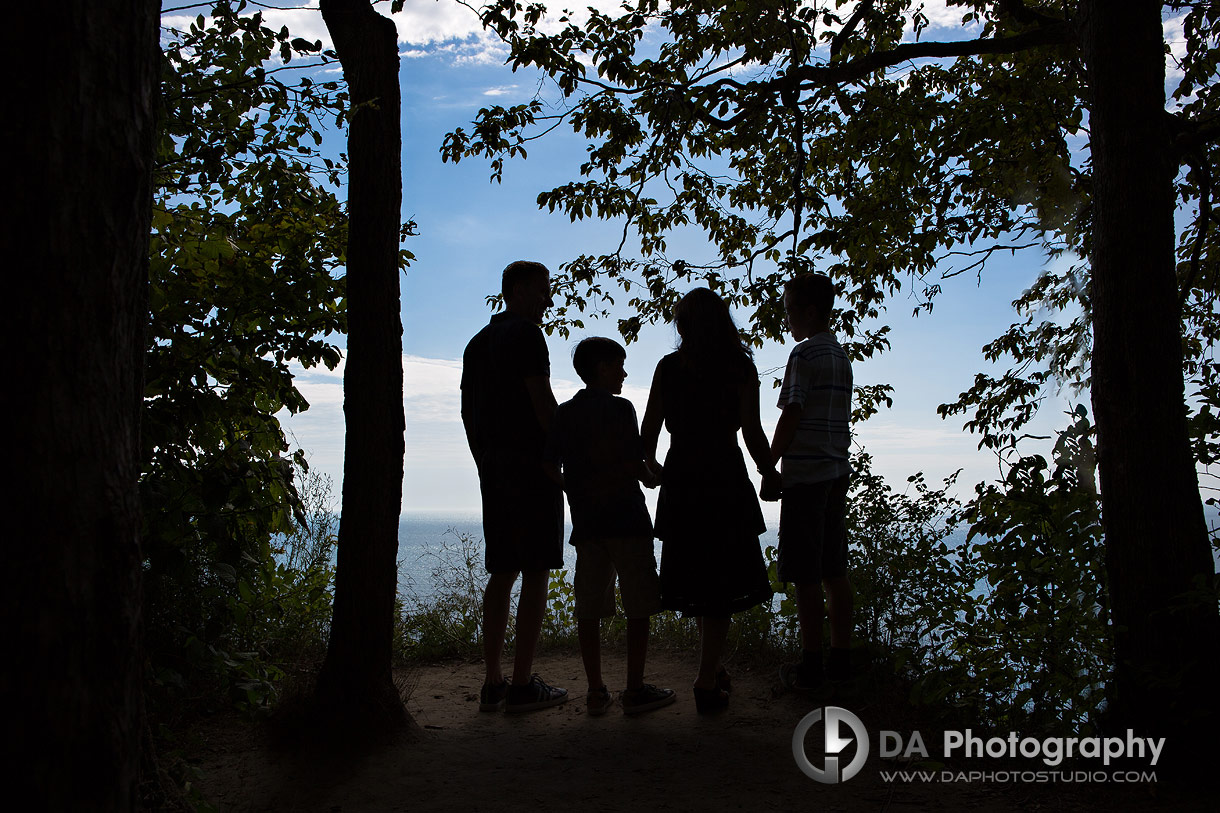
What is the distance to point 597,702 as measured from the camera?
4215 millimetres

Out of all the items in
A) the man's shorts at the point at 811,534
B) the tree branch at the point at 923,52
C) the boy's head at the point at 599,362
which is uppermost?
the tree branch at the point at 923,52

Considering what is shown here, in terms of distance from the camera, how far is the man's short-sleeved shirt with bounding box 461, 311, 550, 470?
4168 millimetres

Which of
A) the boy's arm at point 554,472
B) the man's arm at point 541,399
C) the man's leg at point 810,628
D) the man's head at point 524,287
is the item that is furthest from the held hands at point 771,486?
the man's head at point 524,287

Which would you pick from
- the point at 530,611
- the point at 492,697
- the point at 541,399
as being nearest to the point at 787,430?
the point at 541,399

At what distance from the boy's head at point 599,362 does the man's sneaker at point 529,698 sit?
65.3 inches

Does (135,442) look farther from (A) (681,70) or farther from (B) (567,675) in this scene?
(A) (681,70)

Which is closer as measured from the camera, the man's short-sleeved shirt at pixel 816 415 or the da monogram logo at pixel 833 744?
the da monogram logo at pixel 833 744

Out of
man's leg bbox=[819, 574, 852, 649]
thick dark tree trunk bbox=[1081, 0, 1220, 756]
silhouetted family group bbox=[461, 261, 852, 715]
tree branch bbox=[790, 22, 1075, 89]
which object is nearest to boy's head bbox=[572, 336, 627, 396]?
silhouetted family group bbox=[461, 261, 852, 715]

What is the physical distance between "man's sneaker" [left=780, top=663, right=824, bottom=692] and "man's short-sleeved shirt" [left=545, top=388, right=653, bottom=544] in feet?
3.71

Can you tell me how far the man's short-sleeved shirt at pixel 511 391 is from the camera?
164 inches

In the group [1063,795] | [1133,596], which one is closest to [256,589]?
[1063,795]

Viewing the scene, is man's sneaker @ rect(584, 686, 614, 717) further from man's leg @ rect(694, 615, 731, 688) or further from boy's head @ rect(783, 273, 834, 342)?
boy's head @ rect(783, 273, 834, 342)

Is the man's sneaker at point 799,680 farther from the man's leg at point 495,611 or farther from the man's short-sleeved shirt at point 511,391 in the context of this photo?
the man's short-sleeved shirt at point 511,391

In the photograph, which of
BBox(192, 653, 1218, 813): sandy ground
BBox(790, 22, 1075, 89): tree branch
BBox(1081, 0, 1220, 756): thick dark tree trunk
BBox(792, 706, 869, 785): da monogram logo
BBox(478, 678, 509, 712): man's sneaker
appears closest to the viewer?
BBox(192, 653, 1218, 813): sandy ground
